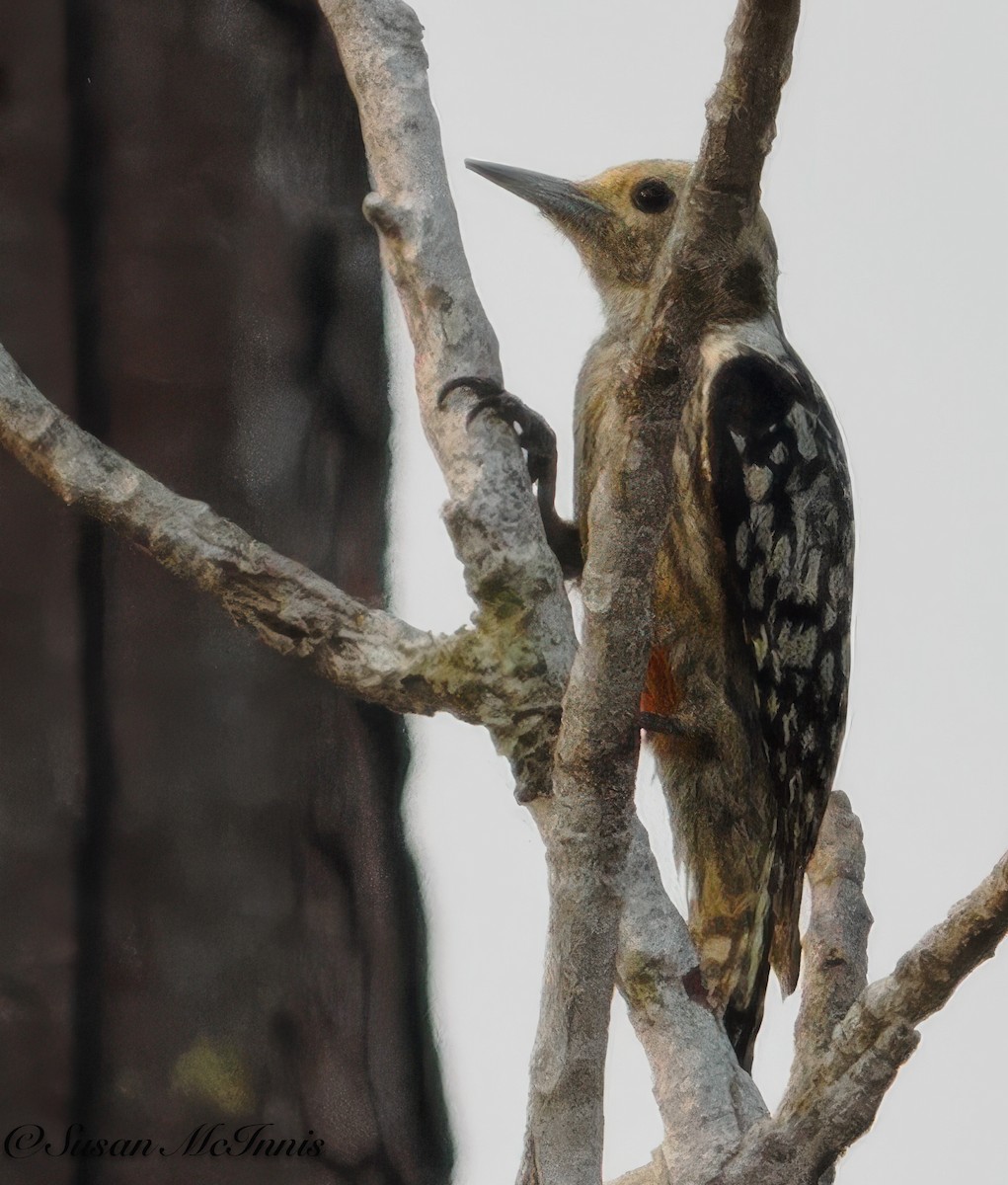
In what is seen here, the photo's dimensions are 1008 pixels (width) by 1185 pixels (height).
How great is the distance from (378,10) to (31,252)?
86 centimetres

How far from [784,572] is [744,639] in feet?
0.60

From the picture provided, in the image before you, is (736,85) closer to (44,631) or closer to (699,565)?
(44,631)

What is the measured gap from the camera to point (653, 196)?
3.89 metres

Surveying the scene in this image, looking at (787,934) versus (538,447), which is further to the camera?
(787,934)

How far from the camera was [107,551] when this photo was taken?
2.49m

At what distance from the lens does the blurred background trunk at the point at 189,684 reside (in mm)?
2281

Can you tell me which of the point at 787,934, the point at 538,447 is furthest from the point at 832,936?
the point at 538,447

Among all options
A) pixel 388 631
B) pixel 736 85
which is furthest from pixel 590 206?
pixel 736 85

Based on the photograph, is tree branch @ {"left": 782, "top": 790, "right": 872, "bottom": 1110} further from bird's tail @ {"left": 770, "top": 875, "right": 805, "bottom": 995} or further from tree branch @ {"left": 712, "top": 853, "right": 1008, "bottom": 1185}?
tree branch @ {"left": 712, "top": 853, "right": 1008, "bottom": 1185}

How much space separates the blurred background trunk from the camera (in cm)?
228

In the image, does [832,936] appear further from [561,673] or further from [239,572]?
[239,572]

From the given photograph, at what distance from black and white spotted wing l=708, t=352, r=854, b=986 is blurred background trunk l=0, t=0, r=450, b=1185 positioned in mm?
954
